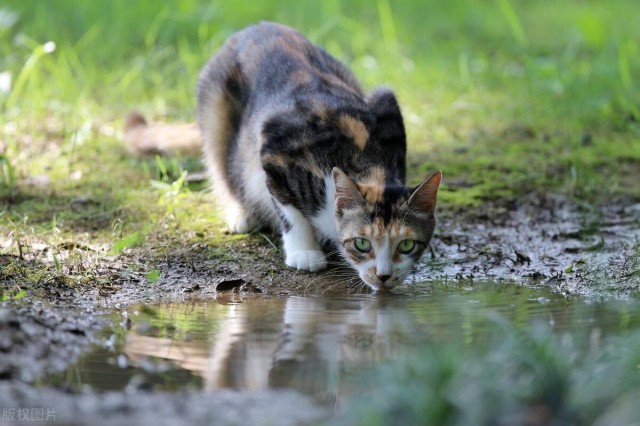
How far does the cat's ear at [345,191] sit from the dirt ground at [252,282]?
0.40 metres

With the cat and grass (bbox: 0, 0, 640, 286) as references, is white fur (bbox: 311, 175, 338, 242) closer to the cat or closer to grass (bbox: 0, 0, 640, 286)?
the cat

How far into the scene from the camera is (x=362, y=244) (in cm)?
415

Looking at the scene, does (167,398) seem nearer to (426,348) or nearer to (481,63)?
(426,348)

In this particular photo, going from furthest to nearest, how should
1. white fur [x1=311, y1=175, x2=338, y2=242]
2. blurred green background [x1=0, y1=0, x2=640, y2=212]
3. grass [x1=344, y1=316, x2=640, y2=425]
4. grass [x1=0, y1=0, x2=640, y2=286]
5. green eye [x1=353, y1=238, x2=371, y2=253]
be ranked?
blurred green background [x1=0, y1=0, x2=640, y2=212] → grass [x1=0, y1=0, x2=640, y2=286] → white fur [x1=311, y1=175, x2=338, y2=242] → green eye [x1=353, y1=238, x2=371, y2=253] → grass [x1=344, y1=316, x2=640, y2=425]

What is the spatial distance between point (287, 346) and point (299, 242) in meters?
1.42

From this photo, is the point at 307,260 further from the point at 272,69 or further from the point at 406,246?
the point at 272,69

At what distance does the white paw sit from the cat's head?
30 centimetres

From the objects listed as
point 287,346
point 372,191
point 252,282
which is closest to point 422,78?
point 372,191

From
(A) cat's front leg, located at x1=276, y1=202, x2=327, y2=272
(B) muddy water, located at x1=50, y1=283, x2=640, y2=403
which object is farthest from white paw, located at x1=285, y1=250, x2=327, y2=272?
(B) muddy water, located at x1=50, y1=283, x2=640, y2=403

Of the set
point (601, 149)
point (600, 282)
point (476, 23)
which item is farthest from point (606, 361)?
point (476, 23)

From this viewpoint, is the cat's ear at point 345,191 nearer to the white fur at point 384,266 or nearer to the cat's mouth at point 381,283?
the white fur at point 384,266

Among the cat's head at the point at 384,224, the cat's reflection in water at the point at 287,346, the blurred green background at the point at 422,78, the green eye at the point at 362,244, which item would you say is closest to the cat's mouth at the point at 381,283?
the cat's head at the point at 384,224

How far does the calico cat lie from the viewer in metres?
4.11

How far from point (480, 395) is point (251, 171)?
2.84 meters
